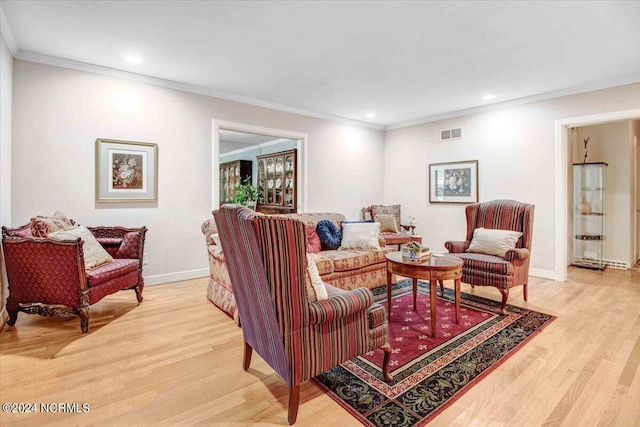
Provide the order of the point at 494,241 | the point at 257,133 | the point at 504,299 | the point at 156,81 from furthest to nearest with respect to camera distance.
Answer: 1. the point at 257,133
2. the point at 156,81
3. the point at 494,241
4. the point at 504,299

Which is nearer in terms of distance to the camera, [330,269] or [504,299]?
[504,299]

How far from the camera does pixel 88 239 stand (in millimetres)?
3207

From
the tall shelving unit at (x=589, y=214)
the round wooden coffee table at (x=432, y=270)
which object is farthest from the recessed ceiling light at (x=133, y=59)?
the tall shelving unit at (x=589, y=214)

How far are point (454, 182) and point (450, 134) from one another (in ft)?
2.85

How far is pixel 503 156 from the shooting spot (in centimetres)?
521

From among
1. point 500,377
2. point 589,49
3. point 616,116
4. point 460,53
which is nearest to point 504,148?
point 616,116

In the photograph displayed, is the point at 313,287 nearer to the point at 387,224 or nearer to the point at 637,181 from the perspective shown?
the point at 387,224

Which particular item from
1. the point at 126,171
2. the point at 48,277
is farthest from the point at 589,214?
the point at 48,277

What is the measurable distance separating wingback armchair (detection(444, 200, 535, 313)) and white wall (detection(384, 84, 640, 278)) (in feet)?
3.69

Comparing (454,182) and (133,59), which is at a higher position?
(133,59)

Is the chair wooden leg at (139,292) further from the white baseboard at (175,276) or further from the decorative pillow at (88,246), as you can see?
the white baseboard at (175,276)

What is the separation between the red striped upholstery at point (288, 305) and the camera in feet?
5.24

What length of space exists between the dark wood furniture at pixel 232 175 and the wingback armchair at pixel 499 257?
5927 mm

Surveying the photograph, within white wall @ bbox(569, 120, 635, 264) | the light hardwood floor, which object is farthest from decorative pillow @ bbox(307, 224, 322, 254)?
white wall @ bbox(569, 120, 635, 264)
